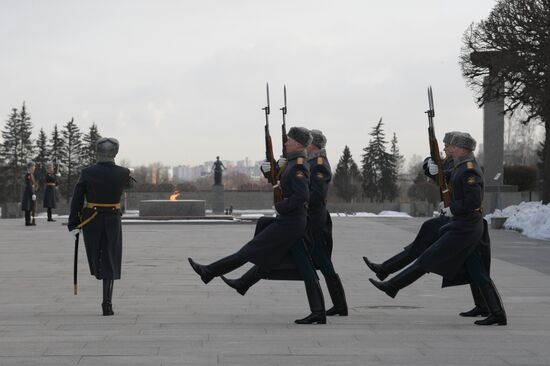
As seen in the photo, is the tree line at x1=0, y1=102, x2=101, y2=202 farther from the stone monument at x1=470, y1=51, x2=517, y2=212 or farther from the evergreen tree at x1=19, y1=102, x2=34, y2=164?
the stone monument at x1=470, y1=51, x2=517, y2=212

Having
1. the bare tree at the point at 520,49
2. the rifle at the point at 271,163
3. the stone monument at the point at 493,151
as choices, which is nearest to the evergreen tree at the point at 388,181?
the stone monument at the point at 493,151

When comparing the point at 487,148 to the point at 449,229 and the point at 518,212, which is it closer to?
the point at 518,212

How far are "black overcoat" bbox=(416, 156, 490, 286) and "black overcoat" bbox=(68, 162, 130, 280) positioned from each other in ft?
9.41

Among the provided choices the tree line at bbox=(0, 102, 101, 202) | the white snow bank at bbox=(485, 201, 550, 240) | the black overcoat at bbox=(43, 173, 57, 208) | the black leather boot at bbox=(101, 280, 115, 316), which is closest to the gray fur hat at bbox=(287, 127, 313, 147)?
the black leather boot at bbox=(101, 280, 115, 316)

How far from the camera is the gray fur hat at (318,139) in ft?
32.4

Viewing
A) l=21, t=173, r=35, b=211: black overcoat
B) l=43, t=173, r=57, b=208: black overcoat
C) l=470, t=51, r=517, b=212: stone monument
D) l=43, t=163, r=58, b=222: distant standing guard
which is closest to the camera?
l=21, t=173, r=35, b=211: black overcoat

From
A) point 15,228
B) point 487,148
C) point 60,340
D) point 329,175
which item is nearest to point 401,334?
point 329,175

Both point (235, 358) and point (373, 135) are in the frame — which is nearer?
point (235, 358)

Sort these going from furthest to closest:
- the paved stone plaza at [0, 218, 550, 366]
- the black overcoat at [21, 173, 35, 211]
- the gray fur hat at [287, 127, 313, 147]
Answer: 1. the black overcoat at [21, 173, 35, 211]
2. the gray fur hat at [287, 127, 313, 147]
3. the paved stone plaza at [0, 218, 550, 366]

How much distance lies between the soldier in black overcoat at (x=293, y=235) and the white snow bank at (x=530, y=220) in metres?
17.2

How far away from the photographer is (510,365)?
277 inches

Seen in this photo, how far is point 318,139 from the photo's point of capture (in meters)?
9.89

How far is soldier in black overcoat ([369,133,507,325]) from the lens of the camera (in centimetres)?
915

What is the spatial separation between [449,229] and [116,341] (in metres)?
3.10
